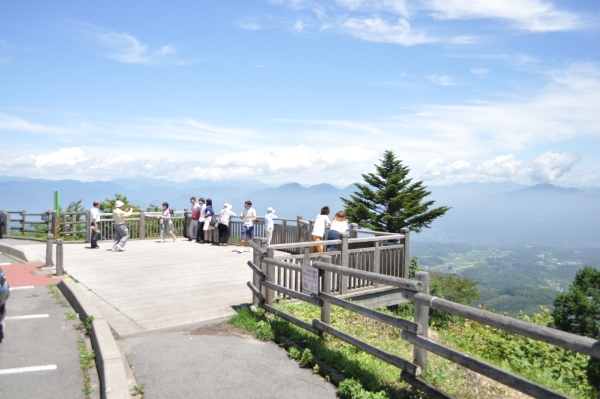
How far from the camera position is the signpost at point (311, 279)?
7.21m

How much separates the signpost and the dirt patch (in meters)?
1.39

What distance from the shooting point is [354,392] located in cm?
563

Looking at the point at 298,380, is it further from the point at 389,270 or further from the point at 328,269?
the point at 389,270

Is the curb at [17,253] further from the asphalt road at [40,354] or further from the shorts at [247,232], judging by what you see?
the shorts at [247,232]

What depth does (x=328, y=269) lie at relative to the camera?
7121 millimetres

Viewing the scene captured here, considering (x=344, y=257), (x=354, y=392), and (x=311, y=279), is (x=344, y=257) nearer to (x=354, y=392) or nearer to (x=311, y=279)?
(x=311, y=279)

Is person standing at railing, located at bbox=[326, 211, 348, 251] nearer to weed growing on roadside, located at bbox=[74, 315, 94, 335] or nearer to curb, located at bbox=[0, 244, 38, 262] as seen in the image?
weed growing on roadside, located at bbox=[74, 315, 94, 335]

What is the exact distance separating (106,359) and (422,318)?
396cm

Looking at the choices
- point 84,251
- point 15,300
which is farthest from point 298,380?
point 84,251

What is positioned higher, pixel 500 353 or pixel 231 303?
pixel 231 303

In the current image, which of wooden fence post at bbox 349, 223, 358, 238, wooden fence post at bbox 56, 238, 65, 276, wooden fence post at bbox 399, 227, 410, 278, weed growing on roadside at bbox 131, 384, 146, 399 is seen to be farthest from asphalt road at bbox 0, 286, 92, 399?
wooden fence post at bbox 399, 227, 410, 278

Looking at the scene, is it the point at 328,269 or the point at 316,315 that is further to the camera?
the point at 316,315

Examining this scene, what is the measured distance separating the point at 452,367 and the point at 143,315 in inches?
224

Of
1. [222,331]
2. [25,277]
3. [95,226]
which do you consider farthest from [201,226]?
[222,331]
